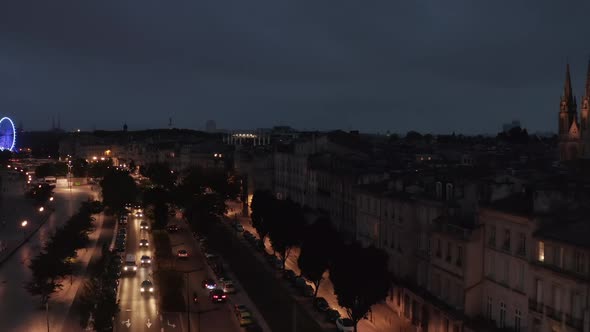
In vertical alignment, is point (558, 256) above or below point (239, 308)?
above

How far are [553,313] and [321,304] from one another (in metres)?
16.1

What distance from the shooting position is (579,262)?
2444cm

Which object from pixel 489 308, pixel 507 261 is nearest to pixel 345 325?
pixel 489 308

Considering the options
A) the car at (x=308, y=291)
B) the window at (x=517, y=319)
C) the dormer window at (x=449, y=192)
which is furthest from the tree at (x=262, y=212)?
the window at (x=517, y=319)

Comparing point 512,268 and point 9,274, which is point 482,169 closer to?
point 512,268

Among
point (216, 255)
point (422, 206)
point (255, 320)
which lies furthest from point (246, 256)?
point (422, 206)

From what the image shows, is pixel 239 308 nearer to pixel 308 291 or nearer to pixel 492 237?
pixel 308 291

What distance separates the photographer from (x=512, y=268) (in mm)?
29062

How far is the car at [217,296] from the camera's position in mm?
40094

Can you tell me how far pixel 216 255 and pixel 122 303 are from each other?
49.1ft

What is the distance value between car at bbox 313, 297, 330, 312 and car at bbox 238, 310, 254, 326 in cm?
470

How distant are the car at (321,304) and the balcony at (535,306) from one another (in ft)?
46.2

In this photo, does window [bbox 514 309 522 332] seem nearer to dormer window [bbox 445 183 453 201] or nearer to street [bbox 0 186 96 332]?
dormer window [bbox 445 183 453 201]

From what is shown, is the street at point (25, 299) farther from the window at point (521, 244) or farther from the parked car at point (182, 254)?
the window at point (521, 244)
